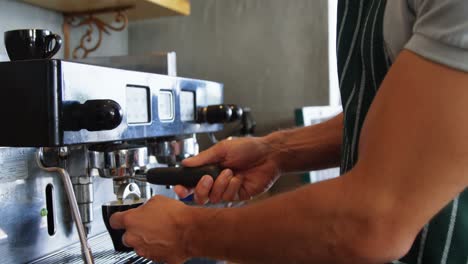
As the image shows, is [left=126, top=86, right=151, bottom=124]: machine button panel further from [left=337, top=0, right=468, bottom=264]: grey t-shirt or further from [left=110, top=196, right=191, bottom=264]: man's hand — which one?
[left=337, top=0, right=468, bottom=264]: grey t-shirt

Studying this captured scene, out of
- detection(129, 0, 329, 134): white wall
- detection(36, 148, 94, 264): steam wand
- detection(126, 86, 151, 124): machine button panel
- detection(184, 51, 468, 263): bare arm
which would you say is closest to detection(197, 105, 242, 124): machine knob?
detection(126, 86, 151, 124): machine button panel

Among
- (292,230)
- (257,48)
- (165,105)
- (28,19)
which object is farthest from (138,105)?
(257,48)

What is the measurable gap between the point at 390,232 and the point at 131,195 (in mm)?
380

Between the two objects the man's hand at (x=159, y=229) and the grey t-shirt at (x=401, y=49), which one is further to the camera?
the man's hand at (x=159, y=229)

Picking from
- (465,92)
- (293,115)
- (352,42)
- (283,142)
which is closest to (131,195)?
(283,142)

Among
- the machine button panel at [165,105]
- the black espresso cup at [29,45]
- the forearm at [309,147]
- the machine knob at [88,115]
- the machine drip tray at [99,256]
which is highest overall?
the black espresso cup at [29,45]

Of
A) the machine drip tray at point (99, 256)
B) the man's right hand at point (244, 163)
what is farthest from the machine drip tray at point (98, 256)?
the man's right hand at point (244, 163)

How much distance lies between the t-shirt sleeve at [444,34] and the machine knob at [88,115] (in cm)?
31

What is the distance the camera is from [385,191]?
379mm

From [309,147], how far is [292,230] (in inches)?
13.4

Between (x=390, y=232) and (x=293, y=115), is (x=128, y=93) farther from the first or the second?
(x=293, y=115)

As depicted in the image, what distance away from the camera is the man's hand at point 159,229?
1.60 feet

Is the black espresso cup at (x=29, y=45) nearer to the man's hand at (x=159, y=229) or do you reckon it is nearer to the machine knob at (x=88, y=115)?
the machine knob at (x=88, y=115)

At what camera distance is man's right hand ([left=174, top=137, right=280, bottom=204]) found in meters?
0.67
